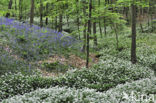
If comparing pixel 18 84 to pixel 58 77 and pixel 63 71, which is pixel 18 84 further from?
pixel 63 71

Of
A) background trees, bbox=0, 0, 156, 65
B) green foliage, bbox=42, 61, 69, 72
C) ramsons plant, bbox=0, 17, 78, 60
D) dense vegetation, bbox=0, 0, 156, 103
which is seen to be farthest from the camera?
ramsons plant, bbox=0, 17, 78, 60

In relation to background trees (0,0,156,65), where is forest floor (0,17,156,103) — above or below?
below

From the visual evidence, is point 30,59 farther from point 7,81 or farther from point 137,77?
point 137,77

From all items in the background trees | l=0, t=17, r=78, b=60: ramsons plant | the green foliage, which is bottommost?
the green foliage

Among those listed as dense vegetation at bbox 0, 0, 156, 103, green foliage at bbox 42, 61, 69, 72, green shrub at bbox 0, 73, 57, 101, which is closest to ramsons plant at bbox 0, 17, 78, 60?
dense vegetation at bbox 0, 0, 156, 103

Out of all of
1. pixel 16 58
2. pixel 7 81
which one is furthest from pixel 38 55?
pixel 7 81

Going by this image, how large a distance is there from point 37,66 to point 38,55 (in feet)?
4.84

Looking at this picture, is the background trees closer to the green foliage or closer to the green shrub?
the green foliage

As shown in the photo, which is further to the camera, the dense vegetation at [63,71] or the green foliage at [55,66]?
the green foliage at [55,66]

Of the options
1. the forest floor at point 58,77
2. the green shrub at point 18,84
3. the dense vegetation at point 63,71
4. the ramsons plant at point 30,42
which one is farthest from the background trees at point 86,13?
the green shrub at point 18,84

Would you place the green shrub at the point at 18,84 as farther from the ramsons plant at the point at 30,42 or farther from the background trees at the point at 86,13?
the ramsons plant at the point at 30,42

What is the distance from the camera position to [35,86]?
23.6 feet

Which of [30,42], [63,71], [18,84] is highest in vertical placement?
[30,42]

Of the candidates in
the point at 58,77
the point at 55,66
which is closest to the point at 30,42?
the point at 55,66
